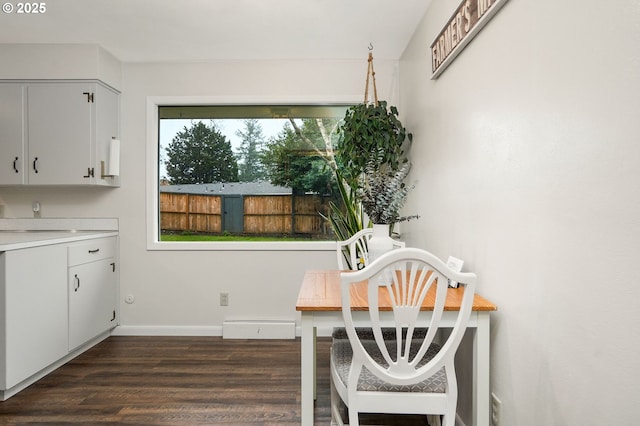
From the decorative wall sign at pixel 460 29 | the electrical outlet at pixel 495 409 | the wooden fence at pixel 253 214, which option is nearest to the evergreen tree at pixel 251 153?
the wooden fence at pixel 253 214

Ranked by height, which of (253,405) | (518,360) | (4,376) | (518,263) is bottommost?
(253,405)

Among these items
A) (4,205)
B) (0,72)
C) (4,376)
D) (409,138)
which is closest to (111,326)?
(4,376)

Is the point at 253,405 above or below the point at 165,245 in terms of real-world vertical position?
below

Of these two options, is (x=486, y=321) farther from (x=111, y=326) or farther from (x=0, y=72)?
→ (x=0, y=72)

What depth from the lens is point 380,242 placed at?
2.12 metres

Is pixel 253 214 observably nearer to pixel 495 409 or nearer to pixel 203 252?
pixel 203 252

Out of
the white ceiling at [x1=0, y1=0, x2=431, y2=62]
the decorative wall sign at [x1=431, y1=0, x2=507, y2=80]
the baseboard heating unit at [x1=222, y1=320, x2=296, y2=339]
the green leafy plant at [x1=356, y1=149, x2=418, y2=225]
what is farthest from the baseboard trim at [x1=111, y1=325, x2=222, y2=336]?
the decorative wall sign at [x1=431, y1=0, x2=507, y2=80]

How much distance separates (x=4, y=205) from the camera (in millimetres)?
3689

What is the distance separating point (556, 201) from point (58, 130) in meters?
3.69

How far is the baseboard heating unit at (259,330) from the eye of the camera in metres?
3.63

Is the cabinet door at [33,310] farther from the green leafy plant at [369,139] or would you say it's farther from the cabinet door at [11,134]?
the green leafy plant at [369,139]

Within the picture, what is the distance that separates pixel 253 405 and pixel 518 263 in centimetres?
171

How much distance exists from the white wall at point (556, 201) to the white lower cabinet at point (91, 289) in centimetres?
280

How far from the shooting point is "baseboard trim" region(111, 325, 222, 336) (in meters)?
3.72
